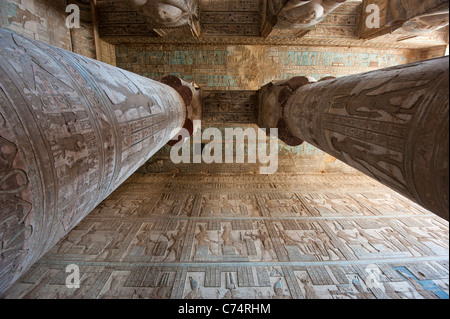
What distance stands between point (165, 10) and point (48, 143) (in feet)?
15.5

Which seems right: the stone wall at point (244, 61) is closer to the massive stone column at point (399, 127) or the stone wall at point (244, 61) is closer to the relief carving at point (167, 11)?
the relief carving at point (167, 11)

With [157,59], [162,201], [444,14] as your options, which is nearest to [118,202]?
[162,201]

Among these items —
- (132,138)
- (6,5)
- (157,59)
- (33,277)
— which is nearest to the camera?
(132,138)

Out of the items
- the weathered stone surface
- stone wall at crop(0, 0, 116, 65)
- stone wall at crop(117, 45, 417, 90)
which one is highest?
stone wall at crop(0, 0, 116, 65)

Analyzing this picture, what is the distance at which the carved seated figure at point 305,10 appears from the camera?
4.39m

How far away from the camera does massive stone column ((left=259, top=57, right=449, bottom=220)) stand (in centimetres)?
95

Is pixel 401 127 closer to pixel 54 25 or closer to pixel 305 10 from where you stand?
pixel 305 10

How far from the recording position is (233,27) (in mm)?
6086

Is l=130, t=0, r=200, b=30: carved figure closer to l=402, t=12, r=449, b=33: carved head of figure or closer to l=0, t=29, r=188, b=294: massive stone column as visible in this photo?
l=0, t=29, r=188, b=294: massive stone column

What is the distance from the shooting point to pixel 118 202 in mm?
5828

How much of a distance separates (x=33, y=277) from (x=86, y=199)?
4065 millimetres

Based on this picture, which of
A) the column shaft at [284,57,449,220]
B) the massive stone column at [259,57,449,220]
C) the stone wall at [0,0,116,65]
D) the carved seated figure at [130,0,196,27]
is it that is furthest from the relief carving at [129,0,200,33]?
the column shaft at [284,57,449,220]

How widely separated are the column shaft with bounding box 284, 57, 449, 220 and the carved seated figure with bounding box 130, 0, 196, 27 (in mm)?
4129
